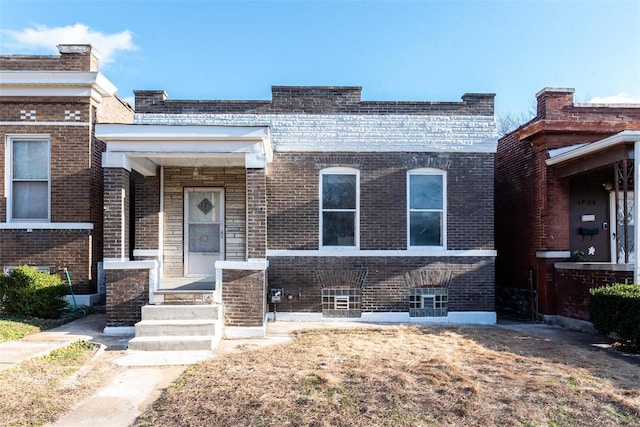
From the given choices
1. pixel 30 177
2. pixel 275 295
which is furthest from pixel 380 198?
pixel 30 177

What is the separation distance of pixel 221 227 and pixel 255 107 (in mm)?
2814

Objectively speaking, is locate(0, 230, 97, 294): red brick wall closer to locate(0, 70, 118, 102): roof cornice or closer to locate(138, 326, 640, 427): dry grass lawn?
locate(0, 70, 118, 102): roof cornice

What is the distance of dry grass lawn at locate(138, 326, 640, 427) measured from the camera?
172 inches

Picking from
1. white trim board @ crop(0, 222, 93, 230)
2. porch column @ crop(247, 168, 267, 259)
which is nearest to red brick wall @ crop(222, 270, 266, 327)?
porch column @ crop(247, 168, 267, 259)

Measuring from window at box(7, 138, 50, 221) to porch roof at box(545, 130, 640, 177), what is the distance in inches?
447

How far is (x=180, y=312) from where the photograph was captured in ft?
25.5

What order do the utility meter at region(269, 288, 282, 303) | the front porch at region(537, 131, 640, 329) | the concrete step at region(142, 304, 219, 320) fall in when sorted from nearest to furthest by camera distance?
1. the concrete step at region(142, 304, 219, 320)
2. the front porch at region(537, 131, 640, 329)
3. the utility meter at region(269, 288, 282, 303)

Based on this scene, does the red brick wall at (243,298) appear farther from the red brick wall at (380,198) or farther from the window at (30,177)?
the window at (30,177)

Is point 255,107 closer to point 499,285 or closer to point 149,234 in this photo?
point 149,234

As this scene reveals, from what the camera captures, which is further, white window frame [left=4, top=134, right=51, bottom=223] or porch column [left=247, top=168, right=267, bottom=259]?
white window frame [left=4, top=134, right=51, bottom=223]

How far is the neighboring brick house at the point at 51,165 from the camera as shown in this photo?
390 inches

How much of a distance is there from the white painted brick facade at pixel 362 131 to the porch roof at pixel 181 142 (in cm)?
164

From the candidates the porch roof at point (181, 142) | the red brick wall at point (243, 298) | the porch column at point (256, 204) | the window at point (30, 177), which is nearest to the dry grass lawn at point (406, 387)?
the red brick wall at point (243, 298)

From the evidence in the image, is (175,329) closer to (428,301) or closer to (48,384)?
(48,384)
